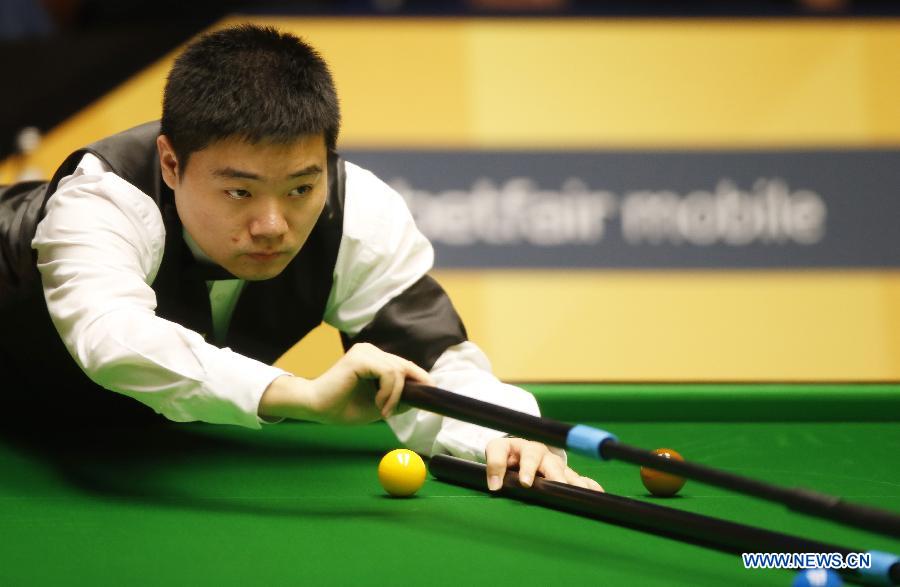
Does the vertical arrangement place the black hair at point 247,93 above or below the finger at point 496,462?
above

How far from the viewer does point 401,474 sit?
2.05 meters

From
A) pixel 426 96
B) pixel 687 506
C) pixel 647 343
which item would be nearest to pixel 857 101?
pixel 647 343

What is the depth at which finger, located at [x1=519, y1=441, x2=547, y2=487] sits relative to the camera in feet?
6.79

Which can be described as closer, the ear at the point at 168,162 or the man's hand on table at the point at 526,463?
the man's hand on table at the point at 526,463

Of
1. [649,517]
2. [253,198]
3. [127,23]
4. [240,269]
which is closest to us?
[649,517]

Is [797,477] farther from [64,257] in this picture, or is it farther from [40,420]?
[40,420]

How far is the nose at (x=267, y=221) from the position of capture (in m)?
2.15

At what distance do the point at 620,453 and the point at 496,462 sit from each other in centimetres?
47

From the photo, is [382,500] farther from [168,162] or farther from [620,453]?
[168,162]

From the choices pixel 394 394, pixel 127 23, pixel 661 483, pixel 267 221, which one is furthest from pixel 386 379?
pixel 127 23

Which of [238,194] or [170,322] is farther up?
[238,194]

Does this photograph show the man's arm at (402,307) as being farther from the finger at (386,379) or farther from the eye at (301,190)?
the finger at (386,379)

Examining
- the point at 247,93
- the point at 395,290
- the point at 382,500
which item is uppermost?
the point at 247,93

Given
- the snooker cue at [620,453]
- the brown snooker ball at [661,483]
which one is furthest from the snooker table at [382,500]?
the snooker cue at [620,453]
